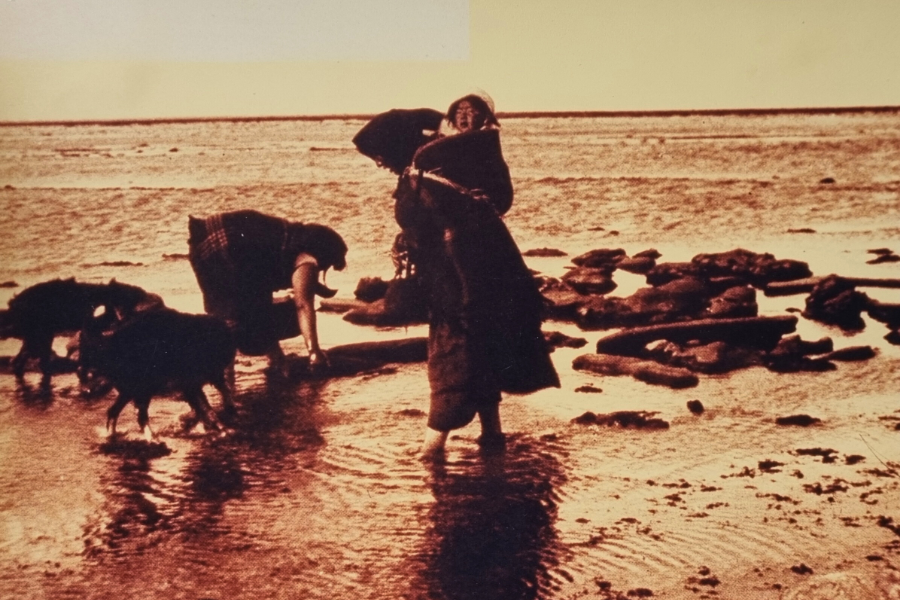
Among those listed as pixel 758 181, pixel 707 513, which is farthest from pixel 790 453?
pixel 758 181

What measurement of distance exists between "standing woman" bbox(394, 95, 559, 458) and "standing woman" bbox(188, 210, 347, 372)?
81cm

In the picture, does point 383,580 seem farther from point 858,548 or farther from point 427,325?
point 858,548

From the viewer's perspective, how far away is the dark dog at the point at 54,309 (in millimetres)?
5082

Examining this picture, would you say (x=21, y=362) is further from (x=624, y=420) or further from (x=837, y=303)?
(x=837, y=303)

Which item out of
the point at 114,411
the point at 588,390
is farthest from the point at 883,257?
the point at 114,411

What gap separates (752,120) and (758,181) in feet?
1.44

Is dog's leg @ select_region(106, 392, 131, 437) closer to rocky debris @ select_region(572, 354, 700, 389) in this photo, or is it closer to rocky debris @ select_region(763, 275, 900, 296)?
rocky debris @ select_region(572, 354, 700, 389)

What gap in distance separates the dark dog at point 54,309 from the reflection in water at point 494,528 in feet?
5.65

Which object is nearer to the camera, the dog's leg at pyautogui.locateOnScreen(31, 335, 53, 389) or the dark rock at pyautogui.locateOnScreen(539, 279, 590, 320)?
the dog's leg at pyautogui.locateOnScreen(31, 335, 53, 389)

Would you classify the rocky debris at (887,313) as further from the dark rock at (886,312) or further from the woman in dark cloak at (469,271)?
the woman in dark cloak at (469,271)

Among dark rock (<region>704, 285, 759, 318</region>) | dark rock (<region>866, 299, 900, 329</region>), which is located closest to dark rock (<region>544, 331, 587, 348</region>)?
dark rock (<region>704, 285, 759, 318</region>)

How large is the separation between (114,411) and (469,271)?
5.90 ft

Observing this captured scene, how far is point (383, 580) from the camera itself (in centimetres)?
427

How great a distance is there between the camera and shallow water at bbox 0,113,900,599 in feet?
14.3
